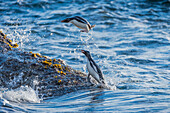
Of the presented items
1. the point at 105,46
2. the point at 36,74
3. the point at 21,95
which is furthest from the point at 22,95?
the point at 105,46

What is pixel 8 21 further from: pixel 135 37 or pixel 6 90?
pixel 6 90

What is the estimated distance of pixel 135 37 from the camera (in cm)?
1190

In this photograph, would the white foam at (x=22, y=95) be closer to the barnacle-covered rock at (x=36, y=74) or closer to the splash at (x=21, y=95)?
the splash at (x=21, y=95)

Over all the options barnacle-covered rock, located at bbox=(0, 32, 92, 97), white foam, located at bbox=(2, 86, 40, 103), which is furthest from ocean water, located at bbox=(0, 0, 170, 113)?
barnacle-covered rock, located at bbox=(0, 32, 92, 97)

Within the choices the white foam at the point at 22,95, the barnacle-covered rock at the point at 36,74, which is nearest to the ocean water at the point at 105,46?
the white foam at the point at 22,95

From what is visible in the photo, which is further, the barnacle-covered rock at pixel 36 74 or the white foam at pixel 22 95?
the barnacle-covered rock at pixel 36 74

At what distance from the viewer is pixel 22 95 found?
18.0 ft

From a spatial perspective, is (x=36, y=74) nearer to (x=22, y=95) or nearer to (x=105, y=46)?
(x=22, y=95)

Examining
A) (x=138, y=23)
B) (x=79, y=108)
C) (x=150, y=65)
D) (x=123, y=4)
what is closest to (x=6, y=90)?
(x=79, y=108)

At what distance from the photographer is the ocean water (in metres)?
5.47

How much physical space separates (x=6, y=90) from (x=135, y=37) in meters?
7.36

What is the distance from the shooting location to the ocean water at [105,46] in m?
5.47

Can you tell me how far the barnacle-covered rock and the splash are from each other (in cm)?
17

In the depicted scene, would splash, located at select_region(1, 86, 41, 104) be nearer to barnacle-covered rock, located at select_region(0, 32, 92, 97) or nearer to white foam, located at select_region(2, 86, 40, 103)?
white foam, located at select_region(2, 86, 40, 103)
